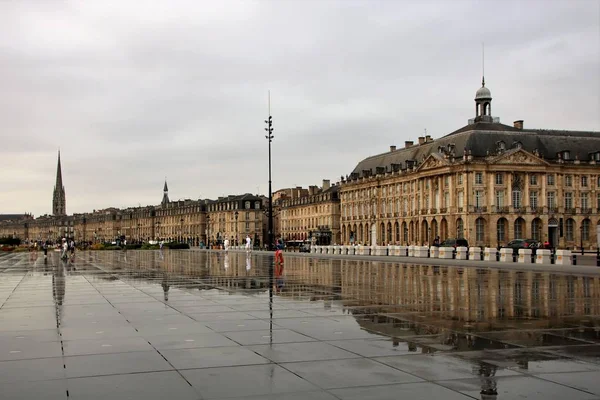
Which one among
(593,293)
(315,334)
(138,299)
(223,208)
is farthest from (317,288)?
(223,208)

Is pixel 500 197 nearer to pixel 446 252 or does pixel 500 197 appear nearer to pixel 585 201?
pixel 585 201

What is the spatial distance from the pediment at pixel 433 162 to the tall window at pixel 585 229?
71.8 feet

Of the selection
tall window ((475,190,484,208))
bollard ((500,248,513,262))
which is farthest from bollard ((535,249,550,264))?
tall window ((475,190,484,208))

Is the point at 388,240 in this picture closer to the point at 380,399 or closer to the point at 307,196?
the point at 307,196

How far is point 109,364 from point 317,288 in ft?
42.0

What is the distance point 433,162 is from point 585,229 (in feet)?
76.6

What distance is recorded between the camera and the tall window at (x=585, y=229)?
3789 inches

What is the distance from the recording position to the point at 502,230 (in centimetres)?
9144

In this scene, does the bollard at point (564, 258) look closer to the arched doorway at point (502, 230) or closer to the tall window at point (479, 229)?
the tall window at point (479, 229)

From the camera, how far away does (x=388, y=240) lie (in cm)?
11181

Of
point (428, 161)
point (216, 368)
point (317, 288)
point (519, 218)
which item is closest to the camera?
point (216, 368)

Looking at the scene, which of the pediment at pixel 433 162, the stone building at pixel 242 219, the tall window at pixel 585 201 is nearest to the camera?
the pediment at pixel 433 162

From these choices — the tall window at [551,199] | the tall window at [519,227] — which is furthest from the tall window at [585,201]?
the tall window at [519,227]

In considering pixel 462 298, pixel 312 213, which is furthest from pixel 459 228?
pixel 462 298
